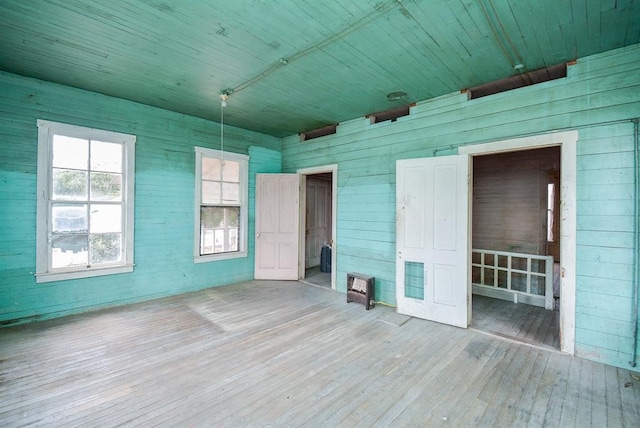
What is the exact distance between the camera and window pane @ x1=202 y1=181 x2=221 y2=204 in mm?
5039

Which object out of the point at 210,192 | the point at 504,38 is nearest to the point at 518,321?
the point at 504,38

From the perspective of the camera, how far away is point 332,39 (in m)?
2.56

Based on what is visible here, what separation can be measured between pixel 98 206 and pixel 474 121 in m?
5.20

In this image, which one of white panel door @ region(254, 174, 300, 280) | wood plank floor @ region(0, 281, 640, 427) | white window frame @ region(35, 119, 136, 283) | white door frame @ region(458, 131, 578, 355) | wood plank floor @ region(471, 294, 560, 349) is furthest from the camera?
white panel door @ region(254, 174, 300, 280)

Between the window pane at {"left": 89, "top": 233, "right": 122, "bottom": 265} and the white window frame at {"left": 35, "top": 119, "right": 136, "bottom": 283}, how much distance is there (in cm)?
8

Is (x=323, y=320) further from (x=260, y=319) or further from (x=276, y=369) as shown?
(x=276, y=369)

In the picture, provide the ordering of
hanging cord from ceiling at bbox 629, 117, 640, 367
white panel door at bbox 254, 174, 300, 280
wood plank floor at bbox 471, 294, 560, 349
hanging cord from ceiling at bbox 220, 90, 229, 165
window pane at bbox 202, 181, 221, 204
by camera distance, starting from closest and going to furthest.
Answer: hanging cord from ceiling at bbox 629, 117, 640, 367, wood plank floor at bbox 471, 294, 560, 349, hanging cord from ceiling at bbox 220, 90, 229, 165, window pane at bbox 202, 181, 221, 204, white panel door at bbox 254, 174, 300, 280

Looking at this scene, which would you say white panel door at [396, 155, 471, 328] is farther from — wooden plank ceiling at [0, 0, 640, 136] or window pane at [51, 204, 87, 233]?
window pane at [51, 204, 87, 233]

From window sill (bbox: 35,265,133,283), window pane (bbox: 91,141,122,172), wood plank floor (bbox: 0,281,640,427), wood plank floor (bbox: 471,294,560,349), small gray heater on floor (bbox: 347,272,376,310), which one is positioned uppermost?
window pane (bbox: 91,141,122,172)

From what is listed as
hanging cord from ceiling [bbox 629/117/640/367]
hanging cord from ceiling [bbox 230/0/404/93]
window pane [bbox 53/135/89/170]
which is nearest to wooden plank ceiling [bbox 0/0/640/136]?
hanging cord from ceiling [bbox 230/0/404/93]

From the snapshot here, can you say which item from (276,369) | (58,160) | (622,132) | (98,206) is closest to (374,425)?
(276,369)

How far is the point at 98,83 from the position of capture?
357 cm

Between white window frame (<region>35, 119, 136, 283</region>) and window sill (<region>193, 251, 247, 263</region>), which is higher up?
white window frame (<region>35, 119, 136, 283</region>)

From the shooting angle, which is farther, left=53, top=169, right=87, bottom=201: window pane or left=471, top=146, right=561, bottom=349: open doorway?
left=471, top=146, right=561, bottom=349: open doorway
